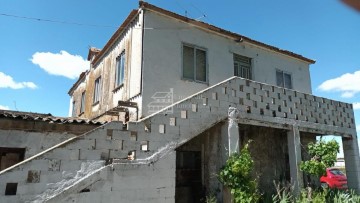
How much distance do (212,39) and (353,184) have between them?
25.5ft

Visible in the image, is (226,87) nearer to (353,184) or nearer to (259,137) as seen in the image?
(259,137)

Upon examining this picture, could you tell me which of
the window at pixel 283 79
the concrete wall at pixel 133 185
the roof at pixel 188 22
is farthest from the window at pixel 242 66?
the concrete wall at pixel 133 185

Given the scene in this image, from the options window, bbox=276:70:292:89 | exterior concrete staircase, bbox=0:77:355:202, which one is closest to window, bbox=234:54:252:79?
window, bbox=276:70:292:89

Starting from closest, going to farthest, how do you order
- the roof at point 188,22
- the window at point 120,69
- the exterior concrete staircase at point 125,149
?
the exterior concrete staircase at point 125,149
the roof at point 188,22
the window at point 120,69

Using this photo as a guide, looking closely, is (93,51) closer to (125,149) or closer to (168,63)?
(168,63)

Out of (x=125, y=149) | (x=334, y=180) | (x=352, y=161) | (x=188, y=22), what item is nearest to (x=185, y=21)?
(x=188, y=22)

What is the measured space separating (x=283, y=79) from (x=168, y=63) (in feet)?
19.8

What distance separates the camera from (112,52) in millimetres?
11836

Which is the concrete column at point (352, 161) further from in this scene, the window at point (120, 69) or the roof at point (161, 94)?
the window at point (120, 69)

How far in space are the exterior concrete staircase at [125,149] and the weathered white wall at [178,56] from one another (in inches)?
74.2

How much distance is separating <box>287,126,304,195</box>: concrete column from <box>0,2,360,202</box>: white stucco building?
33 mm

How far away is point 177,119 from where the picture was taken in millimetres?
6980

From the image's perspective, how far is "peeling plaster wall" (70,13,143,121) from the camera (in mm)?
9227

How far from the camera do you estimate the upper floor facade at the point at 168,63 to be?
354 inches
